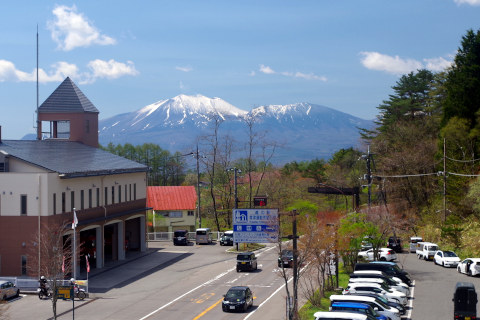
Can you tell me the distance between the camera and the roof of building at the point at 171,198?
3137 inches

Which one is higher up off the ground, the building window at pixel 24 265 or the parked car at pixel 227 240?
the building window at pixel 24 265

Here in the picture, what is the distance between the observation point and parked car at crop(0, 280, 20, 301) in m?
36.5

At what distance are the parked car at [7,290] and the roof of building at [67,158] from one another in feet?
28.1

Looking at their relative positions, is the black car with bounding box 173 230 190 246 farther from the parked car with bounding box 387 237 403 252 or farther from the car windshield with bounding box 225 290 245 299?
the car windshield with bounding box 225 290 245 299

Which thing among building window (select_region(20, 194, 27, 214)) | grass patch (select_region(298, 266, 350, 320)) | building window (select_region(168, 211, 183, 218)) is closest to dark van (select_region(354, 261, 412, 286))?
grass patch (select_region(298, 266, 350, 320))

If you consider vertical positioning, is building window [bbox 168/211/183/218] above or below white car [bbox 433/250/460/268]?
above

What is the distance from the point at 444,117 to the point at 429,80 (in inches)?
1156

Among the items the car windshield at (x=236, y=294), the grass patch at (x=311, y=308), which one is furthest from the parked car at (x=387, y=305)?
the car windshield at (x=236, y=294)

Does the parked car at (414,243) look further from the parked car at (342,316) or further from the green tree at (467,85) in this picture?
the parked car at (342,316)

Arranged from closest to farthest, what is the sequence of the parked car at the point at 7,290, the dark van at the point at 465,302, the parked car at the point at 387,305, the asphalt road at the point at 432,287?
1. the parked car at the point at 387,305
2. the dark van at the point at 465,302
3. the asphalt road at the point at 432,287
4. the parked car at the point at 7,290

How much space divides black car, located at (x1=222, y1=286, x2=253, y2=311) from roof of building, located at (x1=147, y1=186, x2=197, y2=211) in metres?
46.3

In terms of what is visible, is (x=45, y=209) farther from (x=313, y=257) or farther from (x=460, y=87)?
(x=460, y=87)

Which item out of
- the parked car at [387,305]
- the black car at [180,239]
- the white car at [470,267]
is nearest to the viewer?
the parked car at [387,305]

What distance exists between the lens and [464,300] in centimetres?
2878
